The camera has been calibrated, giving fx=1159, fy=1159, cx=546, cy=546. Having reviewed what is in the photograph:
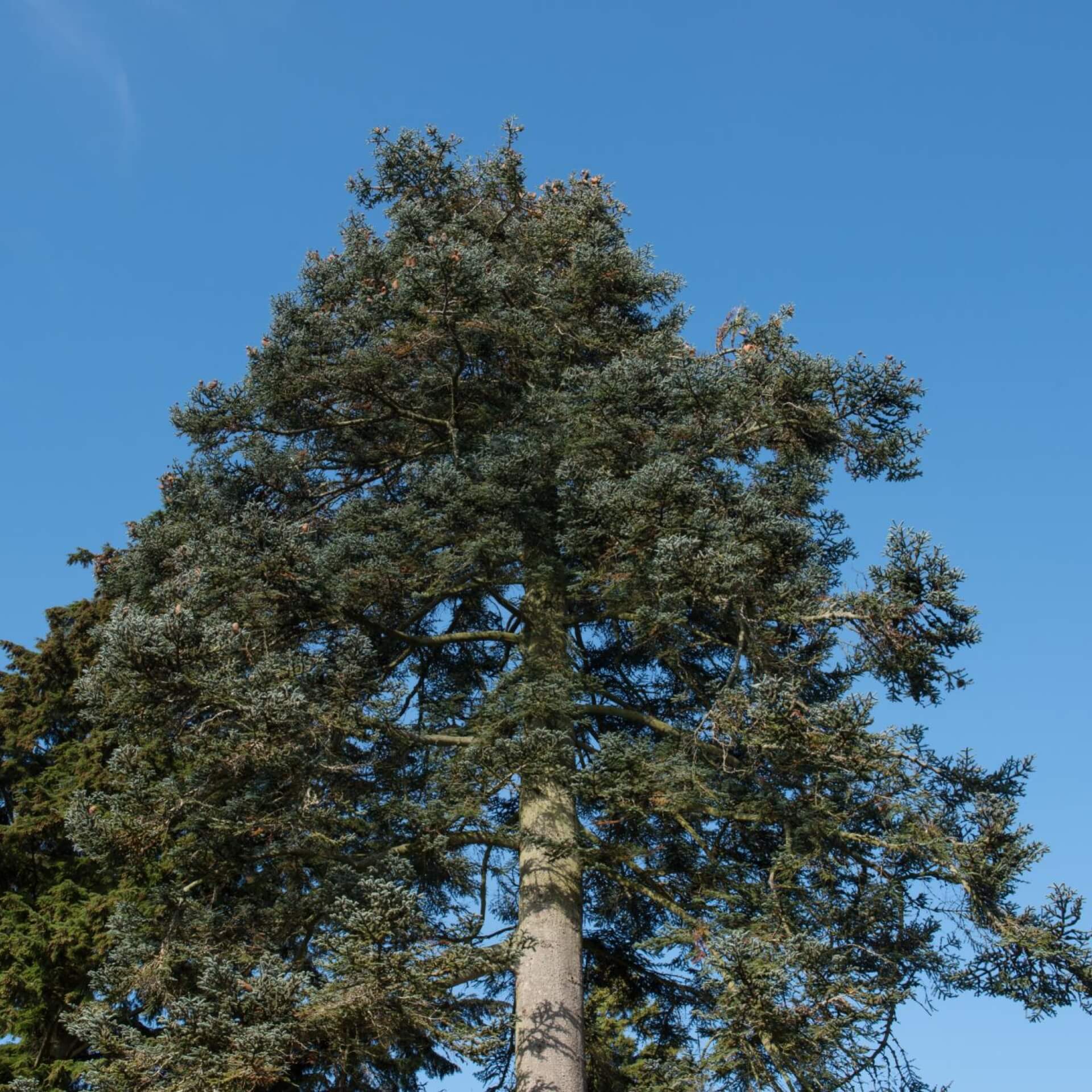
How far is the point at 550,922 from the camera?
10.4 m

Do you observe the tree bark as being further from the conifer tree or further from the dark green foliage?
the dark green foliage

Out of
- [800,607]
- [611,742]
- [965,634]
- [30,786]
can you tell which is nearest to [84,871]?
[30,786]

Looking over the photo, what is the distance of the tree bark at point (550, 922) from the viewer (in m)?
9.61

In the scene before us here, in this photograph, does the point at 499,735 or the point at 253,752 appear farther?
the point at 499,735

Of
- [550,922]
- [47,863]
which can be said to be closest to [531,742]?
[550,922]

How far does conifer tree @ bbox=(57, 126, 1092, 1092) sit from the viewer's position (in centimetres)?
888

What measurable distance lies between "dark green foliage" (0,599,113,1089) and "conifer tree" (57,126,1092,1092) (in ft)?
2.53

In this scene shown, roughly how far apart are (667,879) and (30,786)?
25.3ft

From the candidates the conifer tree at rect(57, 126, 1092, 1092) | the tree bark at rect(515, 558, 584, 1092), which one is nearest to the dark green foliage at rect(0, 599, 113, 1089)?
the conifer tree at rect(57, 126, 1092, 1092)

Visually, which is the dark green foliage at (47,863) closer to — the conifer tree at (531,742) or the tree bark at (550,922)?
the conifer tree at (531,742)

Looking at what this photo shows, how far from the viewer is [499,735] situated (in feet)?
35.8

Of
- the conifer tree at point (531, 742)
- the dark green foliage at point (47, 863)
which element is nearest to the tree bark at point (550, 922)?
the conifer tree at point (531, 742)

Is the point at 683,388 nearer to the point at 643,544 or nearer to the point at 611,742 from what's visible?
the point at 643,544

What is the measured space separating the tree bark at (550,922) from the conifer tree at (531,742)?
38 mm
